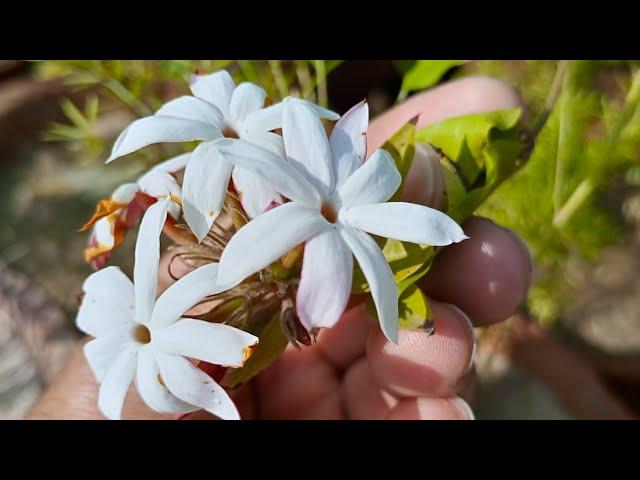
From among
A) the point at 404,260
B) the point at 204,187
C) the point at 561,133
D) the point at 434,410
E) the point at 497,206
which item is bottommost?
the point at 497,206

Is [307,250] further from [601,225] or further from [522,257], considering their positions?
[601,225]

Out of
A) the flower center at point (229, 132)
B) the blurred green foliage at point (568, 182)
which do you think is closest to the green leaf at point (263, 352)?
the flower center at point (229, 132)

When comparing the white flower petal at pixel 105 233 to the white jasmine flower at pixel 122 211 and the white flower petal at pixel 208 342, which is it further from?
the white flower petal at pixel 208 342

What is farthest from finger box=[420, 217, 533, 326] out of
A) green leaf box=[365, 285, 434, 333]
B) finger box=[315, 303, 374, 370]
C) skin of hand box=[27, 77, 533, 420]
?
finger box=[315, 303, 374, 370]

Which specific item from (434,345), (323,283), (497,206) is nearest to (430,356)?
(434,345)

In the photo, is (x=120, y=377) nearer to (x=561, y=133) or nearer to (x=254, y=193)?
(x=254, y=193)

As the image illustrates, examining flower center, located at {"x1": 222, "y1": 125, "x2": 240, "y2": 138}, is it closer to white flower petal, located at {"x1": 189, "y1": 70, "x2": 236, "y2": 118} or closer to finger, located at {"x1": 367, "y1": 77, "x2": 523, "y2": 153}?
white flower petal, located at {"x1": 189, "y1": 70, "x2": 236, "y2": 118}
